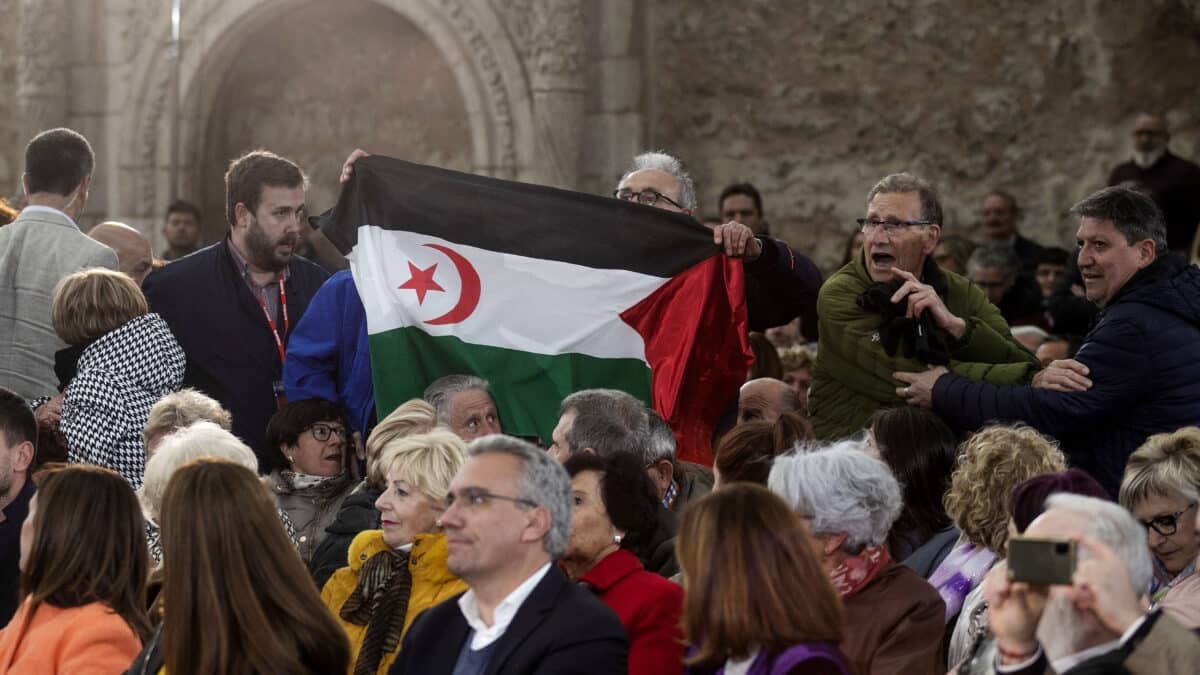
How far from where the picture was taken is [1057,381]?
18.6 ft

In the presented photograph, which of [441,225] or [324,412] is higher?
[441,225]

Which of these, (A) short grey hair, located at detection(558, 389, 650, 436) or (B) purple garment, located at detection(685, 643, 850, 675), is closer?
(B) purple garment, located at detection(685, 643, 850, 675)

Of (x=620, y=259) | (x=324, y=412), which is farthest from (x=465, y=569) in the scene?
(x=620, y=259)

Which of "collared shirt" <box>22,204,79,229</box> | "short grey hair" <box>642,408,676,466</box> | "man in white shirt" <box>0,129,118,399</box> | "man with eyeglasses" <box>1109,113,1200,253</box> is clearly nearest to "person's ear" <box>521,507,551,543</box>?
"short grey hair" <box>642,408,676,466</box>

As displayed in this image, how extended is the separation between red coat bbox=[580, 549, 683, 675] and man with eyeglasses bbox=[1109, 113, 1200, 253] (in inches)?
249

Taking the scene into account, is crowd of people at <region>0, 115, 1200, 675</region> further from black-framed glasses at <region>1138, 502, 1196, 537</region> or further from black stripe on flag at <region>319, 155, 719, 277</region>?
black stripe on flag at <region>319, 155, 719, 277</region>

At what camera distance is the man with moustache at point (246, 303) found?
6641 millimetres

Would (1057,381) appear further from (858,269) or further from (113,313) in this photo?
(113,313)

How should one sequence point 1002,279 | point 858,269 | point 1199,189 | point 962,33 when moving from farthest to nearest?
point 962,33 < point 1199,189 < point 1002,279 < point 858,269

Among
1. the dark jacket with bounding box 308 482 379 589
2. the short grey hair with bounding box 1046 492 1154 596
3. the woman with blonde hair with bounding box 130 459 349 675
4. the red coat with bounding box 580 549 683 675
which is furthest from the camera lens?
the dark jacket with bounding box 308 482 379 589

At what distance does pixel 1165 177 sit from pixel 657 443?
18.3 feet

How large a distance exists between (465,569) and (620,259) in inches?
103

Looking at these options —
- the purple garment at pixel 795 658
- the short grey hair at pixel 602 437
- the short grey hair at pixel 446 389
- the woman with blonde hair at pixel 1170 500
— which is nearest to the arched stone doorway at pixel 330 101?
the short grey hair at pixel 446 389

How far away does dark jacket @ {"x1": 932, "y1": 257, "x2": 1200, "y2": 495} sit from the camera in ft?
18.4
